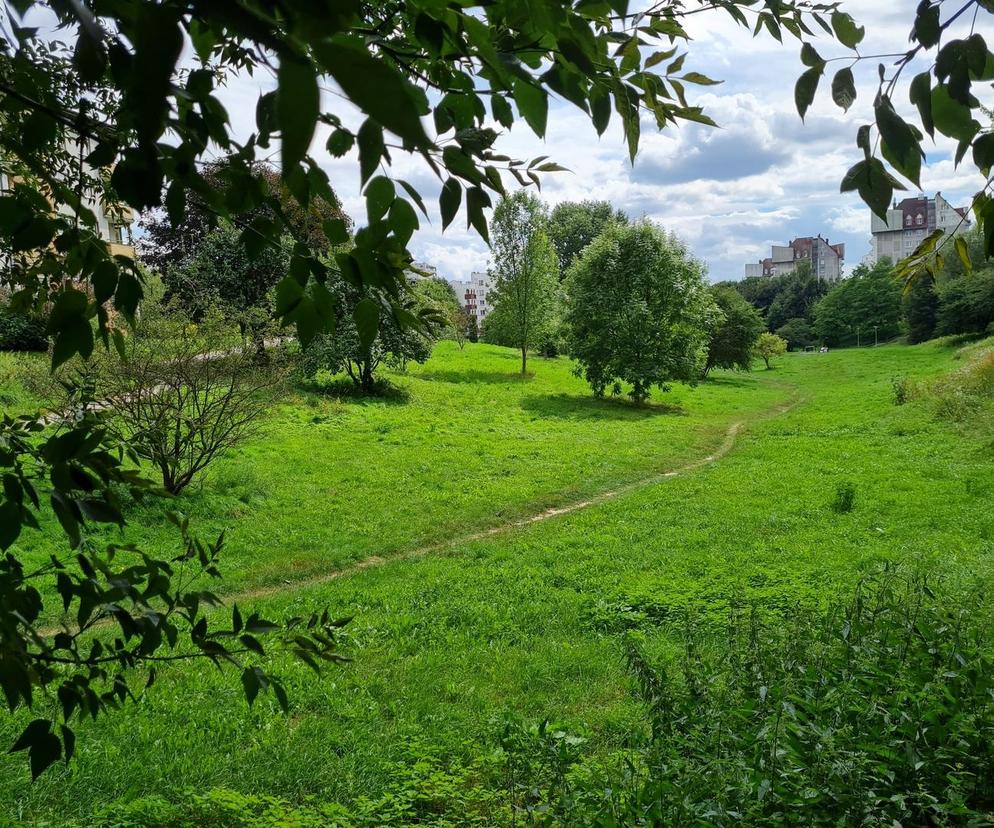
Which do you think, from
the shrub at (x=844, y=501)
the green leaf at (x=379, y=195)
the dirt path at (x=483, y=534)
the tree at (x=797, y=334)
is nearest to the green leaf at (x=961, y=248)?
the green leaf at (x=379, y=195)

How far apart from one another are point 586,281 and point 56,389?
76.0 feet

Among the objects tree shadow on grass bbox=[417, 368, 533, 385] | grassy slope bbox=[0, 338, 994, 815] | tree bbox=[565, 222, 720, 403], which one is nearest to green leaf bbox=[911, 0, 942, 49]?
grassy slope bbox=[0, 338, 994, 815]

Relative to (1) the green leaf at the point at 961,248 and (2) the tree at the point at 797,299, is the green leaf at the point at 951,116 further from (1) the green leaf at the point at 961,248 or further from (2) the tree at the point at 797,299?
(2) the tree at the point at 797,299

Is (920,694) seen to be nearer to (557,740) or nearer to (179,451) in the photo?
(557,740)

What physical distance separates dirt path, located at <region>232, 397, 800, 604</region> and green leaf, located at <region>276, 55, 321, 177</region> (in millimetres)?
9498

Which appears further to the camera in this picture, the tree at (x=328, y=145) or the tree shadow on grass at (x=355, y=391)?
the tree shadow on grass at (x=355, y=391)

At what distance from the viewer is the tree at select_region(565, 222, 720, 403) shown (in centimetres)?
3062

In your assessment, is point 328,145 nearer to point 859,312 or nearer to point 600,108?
point 600,108

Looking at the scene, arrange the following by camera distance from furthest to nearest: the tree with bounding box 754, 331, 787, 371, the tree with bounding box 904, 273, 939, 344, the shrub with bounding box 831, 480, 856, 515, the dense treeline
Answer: the tree with bounding box 904, 273, 939, 344
the tree with bounding box 754, 331, 787, 371
the dense treeline
the shrub with bounding box 831, 480, 856, 515

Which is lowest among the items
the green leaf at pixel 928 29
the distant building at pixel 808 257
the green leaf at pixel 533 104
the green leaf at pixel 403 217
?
the green leaf at pixel 403 217

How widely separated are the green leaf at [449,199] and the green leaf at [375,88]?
72cm

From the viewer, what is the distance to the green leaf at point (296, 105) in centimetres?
60

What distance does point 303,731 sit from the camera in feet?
18.1

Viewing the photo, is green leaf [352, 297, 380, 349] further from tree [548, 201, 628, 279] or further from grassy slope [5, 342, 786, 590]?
tree [548, 201, 628, 279]
